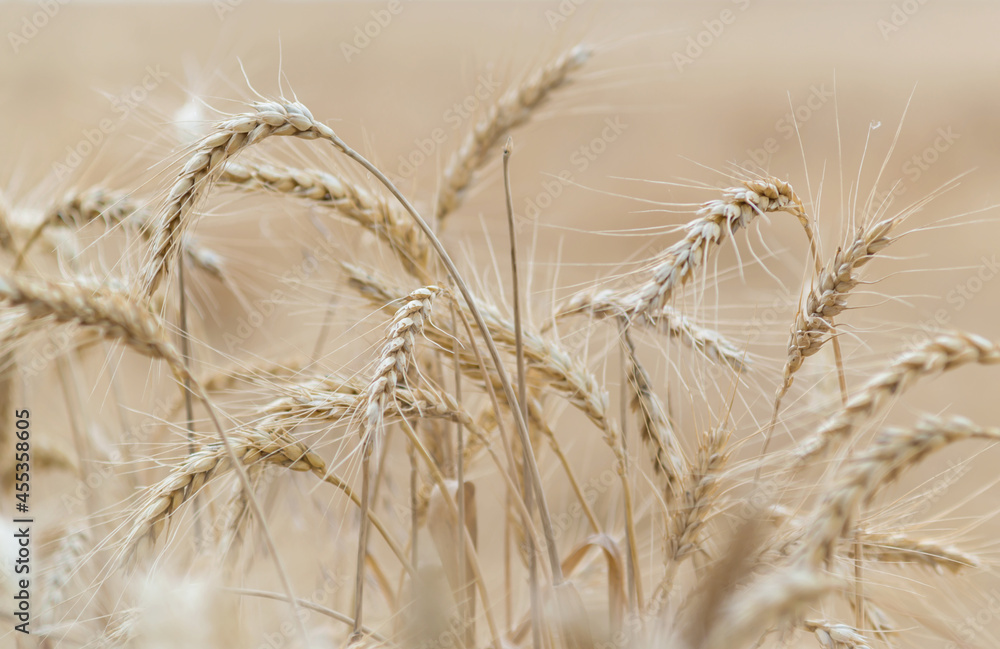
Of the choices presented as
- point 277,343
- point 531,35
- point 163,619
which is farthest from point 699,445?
point 531,35

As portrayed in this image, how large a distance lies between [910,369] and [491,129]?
0.76 meters

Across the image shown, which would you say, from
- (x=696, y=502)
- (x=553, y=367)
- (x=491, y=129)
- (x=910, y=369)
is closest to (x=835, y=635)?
(x=696, y=502)

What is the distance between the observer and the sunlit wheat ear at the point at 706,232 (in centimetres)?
65

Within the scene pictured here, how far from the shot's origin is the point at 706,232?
0.65 m

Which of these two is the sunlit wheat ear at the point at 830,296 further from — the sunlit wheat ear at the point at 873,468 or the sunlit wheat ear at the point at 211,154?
the sunlit wheat ear at the point at 211,154

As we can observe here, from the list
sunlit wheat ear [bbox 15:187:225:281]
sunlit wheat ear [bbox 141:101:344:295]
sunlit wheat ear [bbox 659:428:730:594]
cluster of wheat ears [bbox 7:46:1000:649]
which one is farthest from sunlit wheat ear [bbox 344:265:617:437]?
sunlit wheat ear [bbox 15:187:225:281]

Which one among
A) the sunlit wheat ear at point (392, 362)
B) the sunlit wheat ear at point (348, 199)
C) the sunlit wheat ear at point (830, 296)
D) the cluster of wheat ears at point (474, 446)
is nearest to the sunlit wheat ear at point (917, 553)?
the cluster of wheat ears at point (474, 446)

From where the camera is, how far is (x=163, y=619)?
1.70ft

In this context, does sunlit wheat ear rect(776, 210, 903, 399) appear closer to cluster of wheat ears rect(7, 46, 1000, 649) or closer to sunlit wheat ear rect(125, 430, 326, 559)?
cluster of wheat ears rect(7, 46, 1000, 649)

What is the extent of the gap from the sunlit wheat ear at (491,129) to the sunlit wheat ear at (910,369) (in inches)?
27.2

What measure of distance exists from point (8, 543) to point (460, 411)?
644 mm

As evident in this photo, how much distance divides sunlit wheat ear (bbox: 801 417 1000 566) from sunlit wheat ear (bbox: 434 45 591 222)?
74 centimetres

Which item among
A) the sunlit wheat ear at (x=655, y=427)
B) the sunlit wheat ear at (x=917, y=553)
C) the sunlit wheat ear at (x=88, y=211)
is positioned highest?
the sunlit wheat ear at (x=88, y=211)

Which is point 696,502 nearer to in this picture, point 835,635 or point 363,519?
point 835,635
